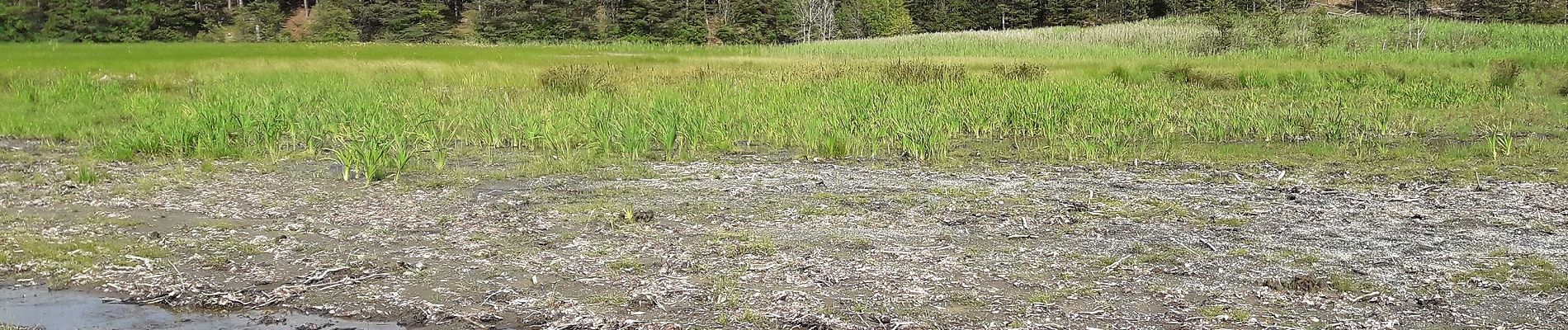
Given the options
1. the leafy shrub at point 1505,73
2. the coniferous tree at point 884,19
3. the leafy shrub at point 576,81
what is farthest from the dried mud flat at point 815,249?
the coniferous tree at point 884,19

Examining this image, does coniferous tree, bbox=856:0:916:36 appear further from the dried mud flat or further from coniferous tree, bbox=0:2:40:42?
the dried mud flat

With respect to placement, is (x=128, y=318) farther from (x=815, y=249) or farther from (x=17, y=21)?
(x=17, y=21)

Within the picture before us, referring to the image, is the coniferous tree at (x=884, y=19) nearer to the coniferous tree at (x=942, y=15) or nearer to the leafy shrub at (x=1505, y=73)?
the coniferous tree at (x=942, y=15)

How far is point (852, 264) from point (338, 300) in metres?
2.67

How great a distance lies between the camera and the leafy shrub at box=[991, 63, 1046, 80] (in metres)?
23.9

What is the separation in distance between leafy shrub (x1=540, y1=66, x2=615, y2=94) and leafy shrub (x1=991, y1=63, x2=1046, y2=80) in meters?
7.92

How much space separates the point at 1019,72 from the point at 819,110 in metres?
10.3

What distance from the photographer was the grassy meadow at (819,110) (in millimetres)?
12156

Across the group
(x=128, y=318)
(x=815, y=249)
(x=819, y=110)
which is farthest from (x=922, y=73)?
(x=128, y=318)

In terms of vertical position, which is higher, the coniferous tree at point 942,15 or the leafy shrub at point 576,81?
the coniferous tree at point 942,15

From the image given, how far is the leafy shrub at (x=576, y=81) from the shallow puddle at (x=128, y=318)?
13.8 m

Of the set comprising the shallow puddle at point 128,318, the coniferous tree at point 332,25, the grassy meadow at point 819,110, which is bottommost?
the shallow puddle at point 128,318

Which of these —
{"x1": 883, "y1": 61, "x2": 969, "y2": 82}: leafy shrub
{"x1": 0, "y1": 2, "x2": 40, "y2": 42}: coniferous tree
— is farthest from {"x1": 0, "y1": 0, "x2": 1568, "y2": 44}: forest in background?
{"x1": 883, "y1": 61, "x2": 969, "y2": 82}: leafy shrub

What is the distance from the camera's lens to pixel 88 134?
559 inches
